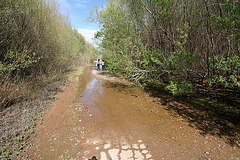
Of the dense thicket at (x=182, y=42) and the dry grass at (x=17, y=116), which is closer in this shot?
the dry grass at (x=17, y=116)

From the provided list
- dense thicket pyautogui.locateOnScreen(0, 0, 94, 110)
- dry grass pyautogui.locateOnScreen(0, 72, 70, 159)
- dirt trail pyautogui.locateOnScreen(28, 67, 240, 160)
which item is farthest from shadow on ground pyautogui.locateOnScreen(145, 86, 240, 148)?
dense thicket pyautogui.locateOnScreen(0, 0, 94, 110)

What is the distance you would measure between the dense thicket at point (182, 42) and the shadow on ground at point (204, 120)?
3.37 feet

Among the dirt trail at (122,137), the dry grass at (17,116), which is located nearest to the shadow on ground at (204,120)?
the dirt trail at (122,137)

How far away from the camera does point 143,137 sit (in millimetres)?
3760

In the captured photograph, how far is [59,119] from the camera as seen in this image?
187 inches

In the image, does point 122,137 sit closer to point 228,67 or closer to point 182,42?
point 228,67

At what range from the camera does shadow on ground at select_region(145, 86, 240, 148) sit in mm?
3910

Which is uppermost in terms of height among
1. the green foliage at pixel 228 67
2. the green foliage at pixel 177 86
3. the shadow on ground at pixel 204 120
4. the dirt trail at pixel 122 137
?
the green foliage at pixel 228 67

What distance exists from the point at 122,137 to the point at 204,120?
3.47 m

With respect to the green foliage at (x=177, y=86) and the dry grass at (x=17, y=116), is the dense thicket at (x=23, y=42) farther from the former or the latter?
the green foliage at (x=177, y=86)

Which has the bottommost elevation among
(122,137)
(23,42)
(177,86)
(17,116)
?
(122,137)

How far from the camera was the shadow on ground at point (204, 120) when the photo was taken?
3910mm

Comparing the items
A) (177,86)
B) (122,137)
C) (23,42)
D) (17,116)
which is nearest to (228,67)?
(177,86)

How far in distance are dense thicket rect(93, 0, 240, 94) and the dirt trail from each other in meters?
1.78
